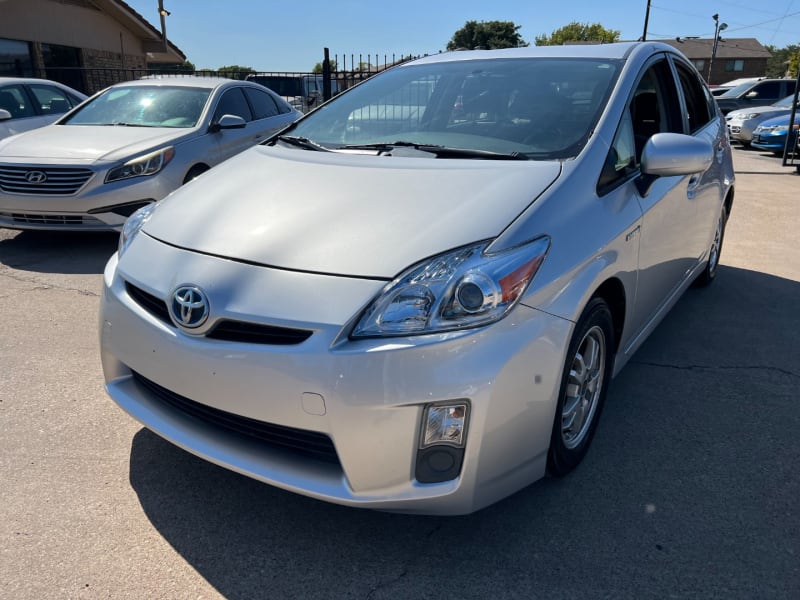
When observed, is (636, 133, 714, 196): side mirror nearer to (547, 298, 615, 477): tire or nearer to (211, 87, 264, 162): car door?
(547, 298, 615, 477): tire

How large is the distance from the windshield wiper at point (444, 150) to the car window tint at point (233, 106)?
442 centimetres

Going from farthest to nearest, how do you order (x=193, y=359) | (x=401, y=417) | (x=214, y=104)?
(x=214, y=104) < (x=193, y=359) < (x=401, y=417)

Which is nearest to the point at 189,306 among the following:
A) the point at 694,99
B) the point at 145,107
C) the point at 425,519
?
the point at 425,519

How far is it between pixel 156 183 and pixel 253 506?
4.26 m

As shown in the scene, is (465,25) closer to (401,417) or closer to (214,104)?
(214,104)

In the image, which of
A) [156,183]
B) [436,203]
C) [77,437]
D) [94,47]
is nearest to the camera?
[436,203]

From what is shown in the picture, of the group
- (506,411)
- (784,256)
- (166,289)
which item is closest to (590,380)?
(506,411)

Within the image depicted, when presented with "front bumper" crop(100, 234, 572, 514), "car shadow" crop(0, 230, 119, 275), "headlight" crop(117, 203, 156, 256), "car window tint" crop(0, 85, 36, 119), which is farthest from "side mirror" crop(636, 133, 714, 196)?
"car window tint" crop(0, 85, 36, 119)

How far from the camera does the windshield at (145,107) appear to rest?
679 centimetres

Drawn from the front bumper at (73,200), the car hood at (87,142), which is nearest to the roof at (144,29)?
the car hood at (87,142)

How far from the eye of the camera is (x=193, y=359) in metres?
2.03

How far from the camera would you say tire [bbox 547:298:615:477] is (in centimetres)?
225

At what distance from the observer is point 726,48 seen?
75500 mm

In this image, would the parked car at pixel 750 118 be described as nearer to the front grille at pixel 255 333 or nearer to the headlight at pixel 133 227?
the headlight at pixel 133 227
